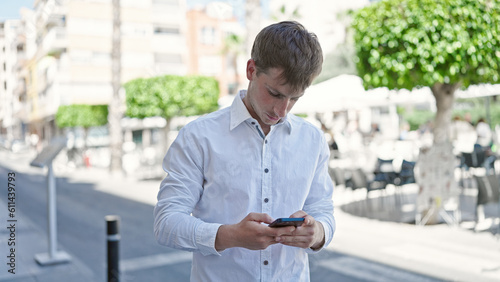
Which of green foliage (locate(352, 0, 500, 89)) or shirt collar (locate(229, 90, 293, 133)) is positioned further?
green foliage (locate(352, 0, 500, 89))

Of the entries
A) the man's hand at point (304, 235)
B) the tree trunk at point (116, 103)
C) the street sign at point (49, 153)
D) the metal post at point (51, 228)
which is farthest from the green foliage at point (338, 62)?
the man's hand at point (304, 235)

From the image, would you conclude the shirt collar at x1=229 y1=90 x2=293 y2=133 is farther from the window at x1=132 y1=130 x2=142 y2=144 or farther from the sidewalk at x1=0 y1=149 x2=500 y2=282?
the window at x1=132 y1=130 x2=142 y2=144

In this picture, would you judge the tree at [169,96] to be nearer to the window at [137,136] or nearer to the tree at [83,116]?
the tree at [83,116]

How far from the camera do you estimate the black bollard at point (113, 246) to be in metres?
4.36

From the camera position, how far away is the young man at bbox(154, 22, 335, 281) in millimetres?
1697

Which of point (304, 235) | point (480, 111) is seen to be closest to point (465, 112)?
point (480, 111)

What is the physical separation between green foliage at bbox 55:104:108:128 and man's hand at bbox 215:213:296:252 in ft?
99.0

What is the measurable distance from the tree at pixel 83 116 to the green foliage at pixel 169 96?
1173 centimetres

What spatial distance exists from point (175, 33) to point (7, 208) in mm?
47131

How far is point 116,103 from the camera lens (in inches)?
846

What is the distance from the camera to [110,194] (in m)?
14.5

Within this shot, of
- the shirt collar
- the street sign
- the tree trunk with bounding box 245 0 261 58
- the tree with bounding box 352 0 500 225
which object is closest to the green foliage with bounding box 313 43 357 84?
the tree trunk with bounding box 245 0 261 58

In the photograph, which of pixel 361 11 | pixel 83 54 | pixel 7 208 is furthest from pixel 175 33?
pixel 7 208

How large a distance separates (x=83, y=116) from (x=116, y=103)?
993cm
